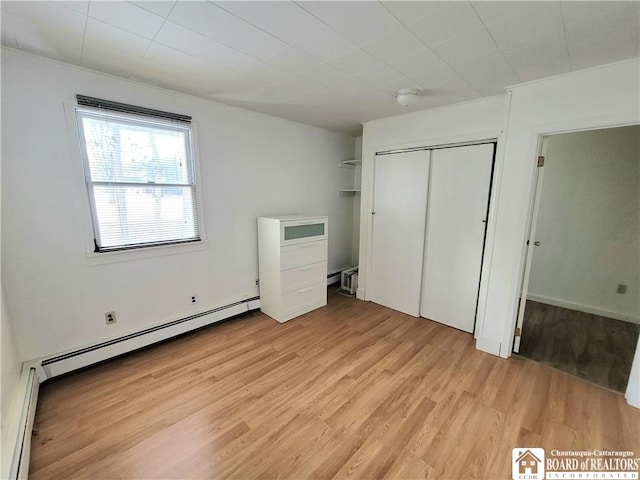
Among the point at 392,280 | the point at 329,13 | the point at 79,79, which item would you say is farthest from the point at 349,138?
the point at 79,79

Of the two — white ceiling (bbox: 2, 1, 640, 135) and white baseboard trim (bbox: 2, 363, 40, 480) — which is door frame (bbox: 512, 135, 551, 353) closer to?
white ceiling (bbox: 2, 1, 640, 135)

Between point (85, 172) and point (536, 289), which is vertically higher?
point (85, 172)

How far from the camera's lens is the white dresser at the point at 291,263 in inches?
114

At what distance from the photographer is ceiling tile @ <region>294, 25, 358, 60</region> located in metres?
1.49

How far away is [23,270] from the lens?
6.01 feet

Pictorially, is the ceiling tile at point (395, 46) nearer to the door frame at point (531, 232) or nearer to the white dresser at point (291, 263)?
the door frame at point (531, 232)

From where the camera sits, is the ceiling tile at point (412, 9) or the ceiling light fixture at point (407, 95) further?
the ceiling light fixture at point (407, 95)

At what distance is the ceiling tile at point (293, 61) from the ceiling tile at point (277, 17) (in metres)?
0.18

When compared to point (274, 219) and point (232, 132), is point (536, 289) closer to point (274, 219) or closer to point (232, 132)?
point (274, 219)

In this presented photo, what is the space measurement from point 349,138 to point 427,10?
288cm

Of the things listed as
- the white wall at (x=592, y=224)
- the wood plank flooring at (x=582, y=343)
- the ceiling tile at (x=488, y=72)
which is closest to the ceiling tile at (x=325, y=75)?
the ceiling tile at (x=488, y=72)

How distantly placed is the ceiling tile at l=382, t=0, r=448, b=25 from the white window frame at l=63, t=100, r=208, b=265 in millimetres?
1999

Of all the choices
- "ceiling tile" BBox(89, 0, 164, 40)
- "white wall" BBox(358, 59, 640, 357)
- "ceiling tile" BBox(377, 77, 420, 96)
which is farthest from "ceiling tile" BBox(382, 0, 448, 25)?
"white wall" BBox(358, 59, 640, 357)

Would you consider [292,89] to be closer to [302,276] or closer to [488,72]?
[488,72]
